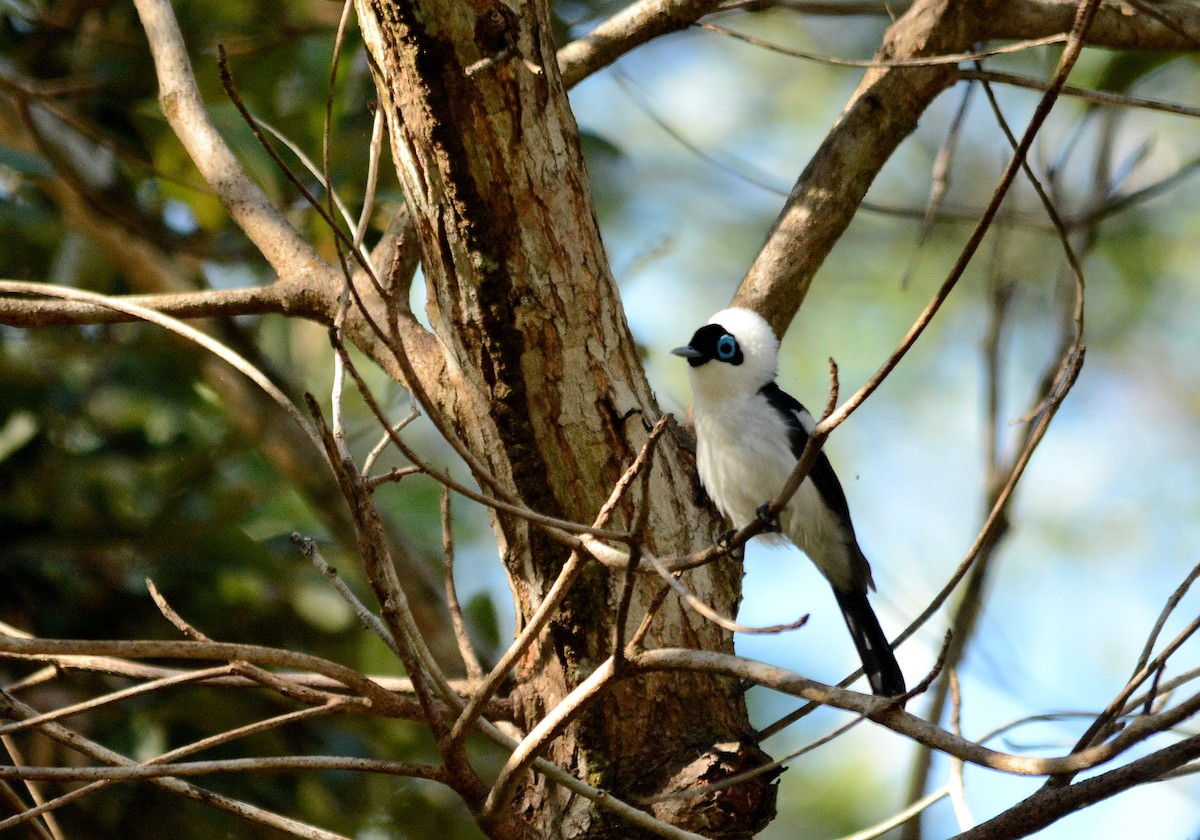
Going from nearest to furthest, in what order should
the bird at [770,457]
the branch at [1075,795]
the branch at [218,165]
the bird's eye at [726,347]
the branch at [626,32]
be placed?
the branch at [1075,795]
the branch at [218,165]
the branch at [626,32]
the bird at [770,457]
the bird's eye at [726,347]

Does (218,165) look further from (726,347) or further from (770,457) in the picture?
(770,457)

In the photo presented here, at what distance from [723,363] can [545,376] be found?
58.0 inches

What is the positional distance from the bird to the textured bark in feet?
2.78

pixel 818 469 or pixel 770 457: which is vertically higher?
pixel 818 469

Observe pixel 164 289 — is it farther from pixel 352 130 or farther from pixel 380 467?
pixel 380 467

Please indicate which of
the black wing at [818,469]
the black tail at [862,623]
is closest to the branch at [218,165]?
the black wing at [818,469]

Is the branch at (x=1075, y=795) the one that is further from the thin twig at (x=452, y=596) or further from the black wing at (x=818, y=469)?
the black wing at (x=818, y=469)

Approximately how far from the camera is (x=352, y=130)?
4812 mm

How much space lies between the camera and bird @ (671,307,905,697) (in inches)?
141

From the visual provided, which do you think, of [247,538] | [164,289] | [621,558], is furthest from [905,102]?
[164,289]

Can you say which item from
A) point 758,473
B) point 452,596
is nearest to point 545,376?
point 452,596

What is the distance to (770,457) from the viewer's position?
377 cm

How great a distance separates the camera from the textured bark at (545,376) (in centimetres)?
234

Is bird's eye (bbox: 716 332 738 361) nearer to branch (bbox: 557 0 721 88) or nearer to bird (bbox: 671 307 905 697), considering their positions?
bird (bbox: 671 307 905 697)
